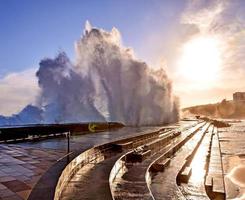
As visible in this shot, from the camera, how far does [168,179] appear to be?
766 centimetres

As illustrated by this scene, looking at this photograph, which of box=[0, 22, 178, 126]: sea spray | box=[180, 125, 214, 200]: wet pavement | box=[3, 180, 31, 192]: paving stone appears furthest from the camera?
box=[0, 22, 178, 126]: sea spray

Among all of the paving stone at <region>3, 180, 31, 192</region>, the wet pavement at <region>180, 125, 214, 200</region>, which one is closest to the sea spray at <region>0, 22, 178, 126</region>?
the wet pavement at <region>180, 125, 214, 200</region>

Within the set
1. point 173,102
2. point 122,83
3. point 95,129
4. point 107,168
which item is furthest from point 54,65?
point 107,168

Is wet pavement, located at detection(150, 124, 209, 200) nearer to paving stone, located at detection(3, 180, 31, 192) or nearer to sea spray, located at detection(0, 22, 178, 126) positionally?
paving stone, located at detection(3, 180, 31, 192)

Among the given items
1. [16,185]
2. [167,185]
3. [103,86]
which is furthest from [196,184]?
[103,86]

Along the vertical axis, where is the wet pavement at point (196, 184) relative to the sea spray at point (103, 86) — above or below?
below

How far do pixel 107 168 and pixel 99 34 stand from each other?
41.1 m

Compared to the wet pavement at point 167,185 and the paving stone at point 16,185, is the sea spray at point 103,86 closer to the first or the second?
the wet pavement at point 167,185

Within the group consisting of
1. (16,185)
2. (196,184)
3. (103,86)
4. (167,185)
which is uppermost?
(103,86)

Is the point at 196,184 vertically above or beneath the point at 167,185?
beneath

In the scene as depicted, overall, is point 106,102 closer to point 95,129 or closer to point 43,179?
point 95,129

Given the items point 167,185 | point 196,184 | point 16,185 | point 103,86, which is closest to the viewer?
point 16,185

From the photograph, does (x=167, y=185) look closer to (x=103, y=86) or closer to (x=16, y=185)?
(x=16, y=185)

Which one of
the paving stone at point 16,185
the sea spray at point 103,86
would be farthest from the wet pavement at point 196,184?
the sea spray at point 103,86
